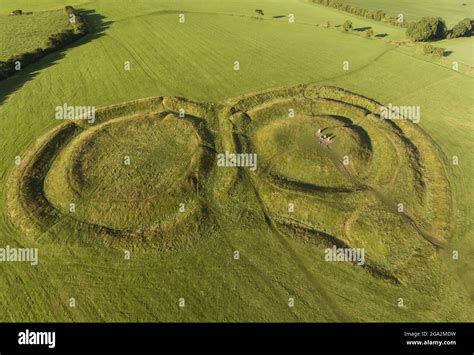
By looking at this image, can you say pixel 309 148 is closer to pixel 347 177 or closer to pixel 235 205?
pixel 347 177

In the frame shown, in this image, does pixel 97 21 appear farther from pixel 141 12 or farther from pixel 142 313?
pixel 142 313

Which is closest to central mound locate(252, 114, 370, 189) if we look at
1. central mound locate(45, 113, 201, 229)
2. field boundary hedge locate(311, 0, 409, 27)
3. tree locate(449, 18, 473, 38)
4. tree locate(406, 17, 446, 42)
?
central mound locate(45, 113, 201, 229)

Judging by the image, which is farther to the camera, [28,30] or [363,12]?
[363,12]

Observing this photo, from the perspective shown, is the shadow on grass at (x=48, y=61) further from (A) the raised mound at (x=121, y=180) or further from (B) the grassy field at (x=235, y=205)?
(A) the raised mound at (x=121, y=180)

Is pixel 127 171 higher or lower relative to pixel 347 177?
higher

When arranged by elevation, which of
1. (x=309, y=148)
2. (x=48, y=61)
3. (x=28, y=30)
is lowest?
(x=309, y=148)

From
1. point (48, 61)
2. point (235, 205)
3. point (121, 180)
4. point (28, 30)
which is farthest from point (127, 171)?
point (28, 30)
